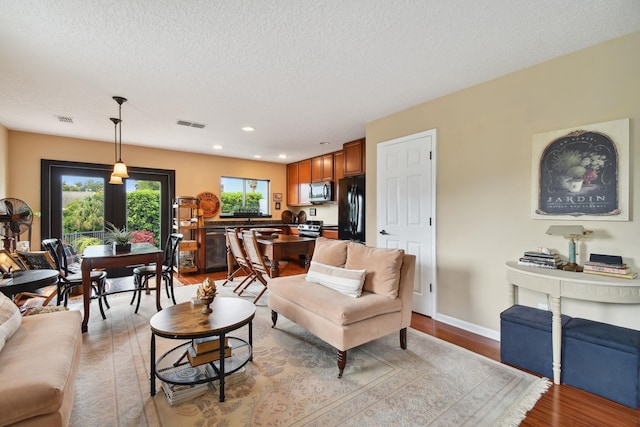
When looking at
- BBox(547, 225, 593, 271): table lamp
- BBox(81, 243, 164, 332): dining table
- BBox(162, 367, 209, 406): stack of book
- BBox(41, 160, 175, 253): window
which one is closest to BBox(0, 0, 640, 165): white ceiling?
BBox(41, 160, 175, 253): window

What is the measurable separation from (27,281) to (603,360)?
4.26 metres

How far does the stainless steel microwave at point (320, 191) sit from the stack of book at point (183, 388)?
4244mm

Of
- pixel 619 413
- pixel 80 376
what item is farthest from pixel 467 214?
pixel 80 376

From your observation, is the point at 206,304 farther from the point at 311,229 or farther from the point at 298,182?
the point at 298,182

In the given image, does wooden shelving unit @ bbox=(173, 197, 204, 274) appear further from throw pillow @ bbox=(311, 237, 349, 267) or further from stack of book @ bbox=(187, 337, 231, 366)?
stack of book @ bbox=(187, 337, 231, 366)

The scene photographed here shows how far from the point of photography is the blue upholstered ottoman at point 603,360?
1.81 metres

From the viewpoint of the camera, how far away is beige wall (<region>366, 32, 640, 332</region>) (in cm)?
215

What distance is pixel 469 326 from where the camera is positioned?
9.81 ft

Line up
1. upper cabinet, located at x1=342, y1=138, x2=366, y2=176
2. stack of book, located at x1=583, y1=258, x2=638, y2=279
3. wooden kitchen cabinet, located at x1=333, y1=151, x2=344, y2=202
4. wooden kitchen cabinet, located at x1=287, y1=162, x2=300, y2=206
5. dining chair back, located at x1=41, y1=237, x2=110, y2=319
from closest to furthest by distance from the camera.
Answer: stack of book, located at x1=583, y1=258, x2=638, y2=279
dining chair back, located at x1=41, y1=237, x2=110, y2=319
upper cabinet, located at x1=342, y1=138, x2=366, y2=176
wooden kitchen cabinet, located at x1=333, y1=151, x2=344, y2=202
wooden kitchen cabinet, located at x1=287, y1=162, x2=300, y2=206

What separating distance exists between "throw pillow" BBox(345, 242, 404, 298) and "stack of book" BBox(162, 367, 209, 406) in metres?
1.46

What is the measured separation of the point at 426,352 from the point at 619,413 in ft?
3.82

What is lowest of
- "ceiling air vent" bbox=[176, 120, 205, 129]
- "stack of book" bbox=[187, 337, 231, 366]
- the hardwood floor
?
the hardwood floor

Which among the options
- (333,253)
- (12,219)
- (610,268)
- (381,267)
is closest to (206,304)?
(333,253)

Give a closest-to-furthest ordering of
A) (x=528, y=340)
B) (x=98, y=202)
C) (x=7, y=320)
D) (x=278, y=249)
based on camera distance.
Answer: (x=7, y=320)
(x=528, y=340)
(x=278, y=249)
(x=98, y=202)
